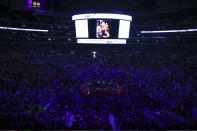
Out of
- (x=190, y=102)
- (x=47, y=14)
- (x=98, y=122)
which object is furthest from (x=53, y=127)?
(x=47, y=14)

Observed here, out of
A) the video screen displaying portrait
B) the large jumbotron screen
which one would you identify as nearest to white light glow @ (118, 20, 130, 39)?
the large jumbotron screen

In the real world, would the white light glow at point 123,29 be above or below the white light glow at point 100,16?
below

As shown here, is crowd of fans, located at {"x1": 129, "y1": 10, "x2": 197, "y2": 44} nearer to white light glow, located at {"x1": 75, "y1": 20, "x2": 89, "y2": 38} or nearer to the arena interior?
the arena interior

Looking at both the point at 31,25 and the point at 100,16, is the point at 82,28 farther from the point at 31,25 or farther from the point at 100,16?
the point at 31,25

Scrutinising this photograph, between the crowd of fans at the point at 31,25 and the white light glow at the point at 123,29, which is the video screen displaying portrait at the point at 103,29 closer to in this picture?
the white light glow at the point at 123,29

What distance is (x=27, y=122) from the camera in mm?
4750

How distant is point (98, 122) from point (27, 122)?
1.65m

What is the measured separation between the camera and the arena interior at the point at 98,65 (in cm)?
541

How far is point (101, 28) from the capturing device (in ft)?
76.9

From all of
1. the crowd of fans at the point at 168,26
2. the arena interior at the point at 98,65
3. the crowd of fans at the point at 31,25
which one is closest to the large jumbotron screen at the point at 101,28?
the arena interior at the point at 98,65

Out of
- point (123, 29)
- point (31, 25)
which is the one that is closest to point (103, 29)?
point (123, 29)

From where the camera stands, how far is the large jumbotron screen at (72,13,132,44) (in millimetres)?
22969

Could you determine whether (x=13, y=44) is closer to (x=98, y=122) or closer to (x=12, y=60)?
(x=12, y=60)

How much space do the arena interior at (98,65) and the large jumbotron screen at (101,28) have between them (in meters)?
0.68
